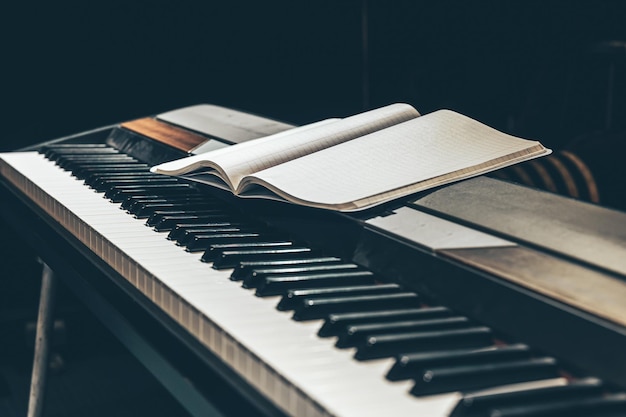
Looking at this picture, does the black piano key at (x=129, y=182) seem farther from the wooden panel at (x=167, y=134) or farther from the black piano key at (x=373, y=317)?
the black piano key at (x=373, y=317)

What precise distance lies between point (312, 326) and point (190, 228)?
0.47 meters

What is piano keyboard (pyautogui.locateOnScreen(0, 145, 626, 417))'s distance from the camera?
78 cm

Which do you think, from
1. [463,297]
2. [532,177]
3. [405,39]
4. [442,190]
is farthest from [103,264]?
[405,39]

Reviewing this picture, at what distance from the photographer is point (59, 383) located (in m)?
2.99

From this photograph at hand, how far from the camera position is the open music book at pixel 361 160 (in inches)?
52.1

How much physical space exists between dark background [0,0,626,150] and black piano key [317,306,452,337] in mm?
1801

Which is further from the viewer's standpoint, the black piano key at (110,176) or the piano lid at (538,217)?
the black piano key at (110,176)

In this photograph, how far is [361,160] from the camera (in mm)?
1430

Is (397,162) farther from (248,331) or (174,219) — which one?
(248,331)

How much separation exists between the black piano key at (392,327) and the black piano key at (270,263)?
0.26 metres

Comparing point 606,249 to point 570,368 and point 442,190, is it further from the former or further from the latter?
point 442,190

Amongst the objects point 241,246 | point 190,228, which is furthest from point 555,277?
point 190,228

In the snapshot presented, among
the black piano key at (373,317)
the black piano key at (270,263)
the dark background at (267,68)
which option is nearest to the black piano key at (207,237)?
the black piano key at (270,263)

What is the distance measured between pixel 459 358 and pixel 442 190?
1.76ft
